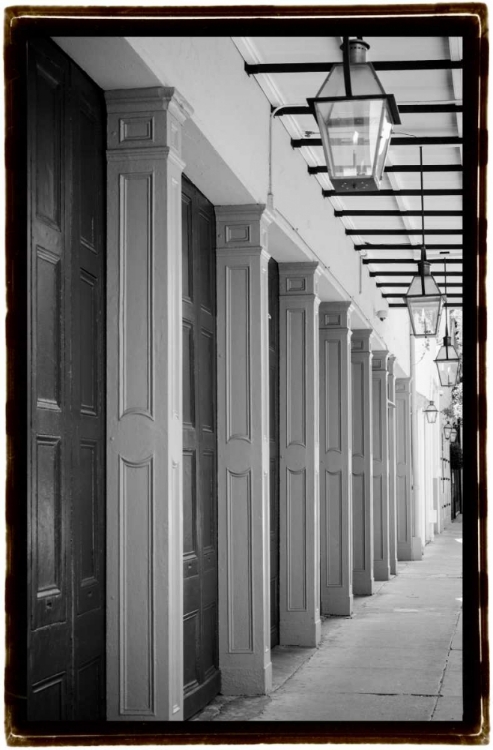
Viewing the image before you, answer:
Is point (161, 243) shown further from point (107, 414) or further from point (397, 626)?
point (397, 626)

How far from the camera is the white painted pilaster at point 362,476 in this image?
16031 mm

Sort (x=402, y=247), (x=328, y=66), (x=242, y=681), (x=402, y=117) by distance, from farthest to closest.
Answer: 1. (x=402, y=247)
2. (x=402, y=117)
3. (x=242, y=681)
4. (x=328, y=66)

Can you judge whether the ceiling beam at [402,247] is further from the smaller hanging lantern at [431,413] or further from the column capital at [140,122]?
the smaller hanging lantern at [431,413]

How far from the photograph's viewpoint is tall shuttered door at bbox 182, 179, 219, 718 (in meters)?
7.84

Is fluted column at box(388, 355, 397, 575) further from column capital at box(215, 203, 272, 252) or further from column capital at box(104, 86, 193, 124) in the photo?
column capital at box(104, 86, 193, 124)

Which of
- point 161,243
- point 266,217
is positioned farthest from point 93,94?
point 266,217

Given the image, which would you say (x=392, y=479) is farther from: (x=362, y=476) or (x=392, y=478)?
(x=362, y=476)

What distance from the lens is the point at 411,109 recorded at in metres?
9.24

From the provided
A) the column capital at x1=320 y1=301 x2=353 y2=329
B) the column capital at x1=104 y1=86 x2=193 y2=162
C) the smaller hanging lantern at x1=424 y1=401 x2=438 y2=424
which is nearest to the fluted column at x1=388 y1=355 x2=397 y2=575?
the column capital at x1=320 y1=301 x2=353 y2=329

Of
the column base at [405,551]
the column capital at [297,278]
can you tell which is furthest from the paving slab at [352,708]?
the column base at [405,551]

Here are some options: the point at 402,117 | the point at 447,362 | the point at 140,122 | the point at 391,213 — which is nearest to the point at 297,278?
the point at 391,213

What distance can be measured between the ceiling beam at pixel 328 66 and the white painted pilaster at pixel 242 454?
107cm

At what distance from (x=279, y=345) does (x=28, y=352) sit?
692 centimetres

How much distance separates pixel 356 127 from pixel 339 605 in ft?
31.1
